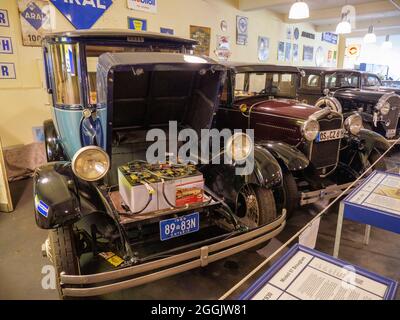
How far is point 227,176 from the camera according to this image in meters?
2.61

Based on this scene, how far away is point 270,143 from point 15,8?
400cm

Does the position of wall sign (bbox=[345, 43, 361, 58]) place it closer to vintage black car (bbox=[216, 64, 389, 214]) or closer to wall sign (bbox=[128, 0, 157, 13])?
wall sign (bbox=[128, 0, 157, 13])

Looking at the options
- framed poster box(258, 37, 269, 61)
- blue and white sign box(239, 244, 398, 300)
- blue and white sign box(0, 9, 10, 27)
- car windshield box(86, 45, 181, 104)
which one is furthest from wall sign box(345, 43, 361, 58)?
blue and white sign box(239, 244, 398, 300)

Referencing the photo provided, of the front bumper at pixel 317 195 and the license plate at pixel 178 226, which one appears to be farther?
the front bumper at pixel 317 195

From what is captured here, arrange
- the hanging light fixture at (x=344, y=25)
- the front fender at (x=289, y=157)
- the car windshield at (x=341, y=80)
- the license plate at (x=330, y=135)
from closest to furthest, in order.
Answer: the front fender at (x=289, y=157) < the license plate at (x=330, y=135) < the car windshield at (x=341, y=80) < the hanging light fixture at (x=344, y=25)

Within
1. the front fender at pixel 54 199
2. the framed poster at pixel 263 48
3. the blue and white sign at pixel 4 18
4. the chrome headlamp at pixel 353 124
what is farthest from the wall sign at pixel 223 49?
the front fender at pixel 54 199

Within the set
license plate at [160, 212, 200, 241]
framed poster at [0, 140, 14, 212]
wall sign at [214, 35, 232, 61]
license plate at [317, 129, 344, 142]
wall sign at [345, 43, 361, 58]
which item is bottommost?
framed poster at [0, 140, 14, 212]

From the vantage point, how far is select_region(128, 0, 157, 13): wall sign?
5.37 m

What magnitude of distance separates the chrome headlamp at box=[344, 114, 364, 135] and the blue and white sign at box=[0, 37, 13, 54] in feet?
15.7

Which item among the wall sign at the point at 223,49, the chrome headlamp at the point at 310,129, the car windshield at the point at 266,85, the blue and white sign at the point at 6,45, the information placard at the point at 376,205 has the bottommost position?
the information placard at the point at 376,205

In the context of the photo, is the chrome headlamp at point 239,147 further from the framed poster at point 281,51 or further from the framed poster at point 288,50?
the framed poster at point 288,50

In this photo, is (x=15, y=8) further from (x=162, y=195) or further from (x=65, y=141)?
(x=162, y=195)

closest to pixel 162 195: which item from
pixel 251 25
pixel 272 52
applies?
pixel 251 25

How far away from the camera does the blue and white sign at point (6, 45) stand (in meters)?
Answer: 4.12
